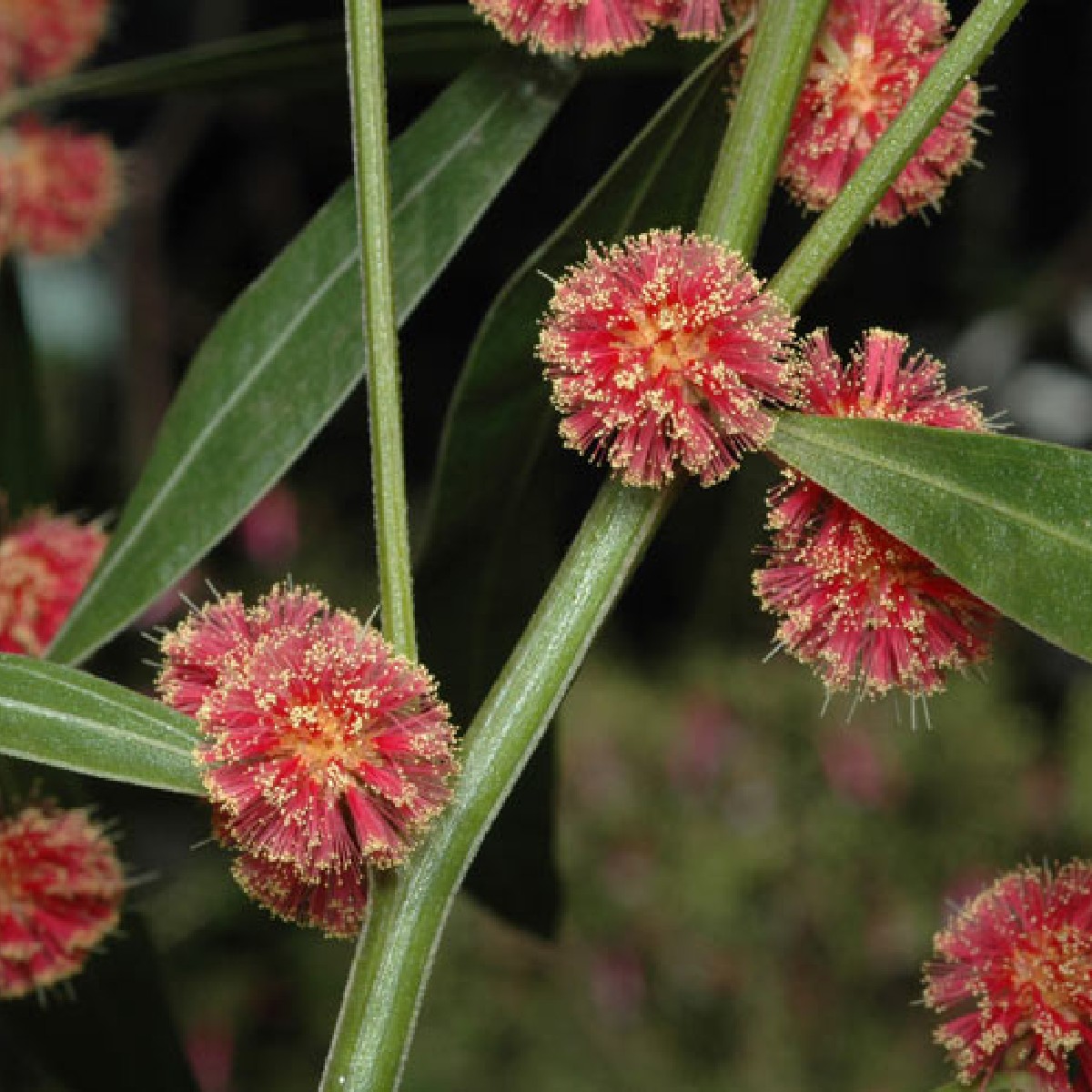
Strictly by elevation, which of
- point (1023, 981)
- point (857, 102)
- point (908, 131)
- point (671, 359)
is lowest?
point (1023, 981)

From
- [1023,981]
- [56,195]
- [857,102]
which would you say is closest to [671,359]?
[857,102]

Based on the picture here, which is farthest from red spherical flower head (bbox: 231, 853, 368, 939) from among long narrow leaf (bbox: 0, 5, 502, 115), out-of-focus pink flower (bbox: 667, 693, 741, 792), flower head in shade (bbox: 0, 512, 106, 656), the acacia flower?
out-of-focus pink flower (bbox: 667, 693, 741, 792)

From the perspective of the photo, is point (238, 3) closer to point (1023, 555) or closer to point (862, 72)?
point (862, 72)

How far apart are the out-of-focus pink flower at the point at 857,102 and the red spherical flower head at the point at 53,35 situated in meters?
0.76

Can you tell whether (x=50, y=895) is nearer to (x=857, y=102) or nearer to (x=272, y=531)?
(x=857, y=102)

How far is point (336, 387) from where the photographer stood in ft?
3.33

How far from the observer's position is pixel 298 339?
1.04 metres

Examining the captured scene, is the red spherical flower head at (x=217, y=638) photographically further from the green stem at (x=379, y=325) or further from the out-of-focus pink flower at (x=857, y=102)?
the out-of-focus pink flower at (x=857, y=102)

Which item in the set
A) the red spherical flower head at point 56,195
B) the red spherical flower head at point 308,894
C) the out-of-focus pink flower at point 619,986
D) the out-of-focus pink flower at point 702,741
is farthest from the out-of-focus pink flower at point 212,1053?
the red spherical flower head at point 308,894

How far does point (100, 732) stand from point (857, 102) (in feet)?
1.58

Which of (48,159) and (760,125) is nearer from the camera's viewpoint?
(760,125)

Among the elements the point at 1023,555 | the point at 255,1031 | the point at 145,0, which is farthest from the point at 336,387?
the point at 145,0

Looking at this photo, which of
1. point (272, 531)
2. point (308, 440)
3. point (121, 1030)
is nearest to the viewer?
point (308, 440)

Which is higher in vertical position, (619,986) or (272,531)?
(272,531)
